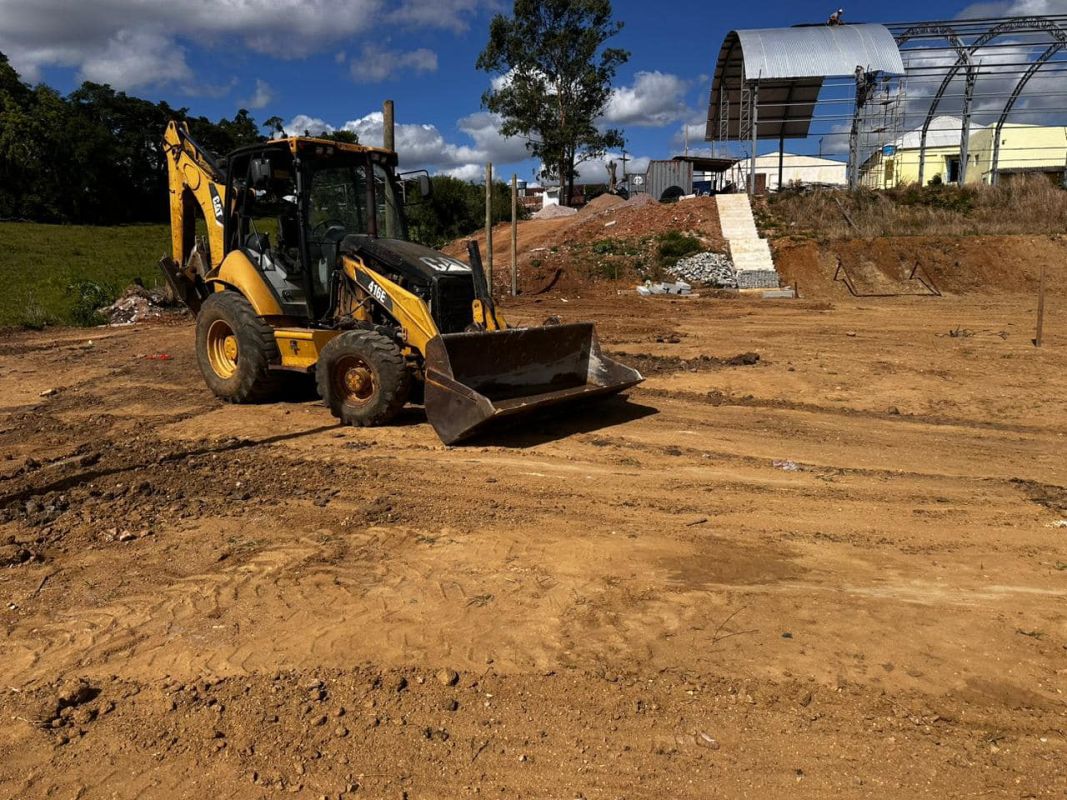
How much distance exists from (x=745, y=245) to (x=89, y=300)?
17073mm

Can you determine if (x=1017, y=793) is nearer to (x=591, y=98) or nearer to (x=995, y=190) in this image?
(x=995, y=190)

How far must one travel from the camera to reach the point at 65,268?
2697cm

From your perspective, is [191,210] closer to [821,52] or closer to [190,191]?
[190,191]

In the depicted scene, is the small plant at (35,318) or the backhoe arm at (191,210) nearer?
the backhoe arm at (191,210)

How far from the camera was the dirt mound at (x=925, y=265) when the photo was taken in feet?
62.6

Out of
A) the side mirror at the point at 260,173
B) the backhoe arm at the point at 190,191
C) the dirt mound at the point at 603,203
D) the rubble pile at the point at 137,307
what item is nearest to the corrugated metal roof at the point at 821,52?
the dirt mound at the point at 603,203

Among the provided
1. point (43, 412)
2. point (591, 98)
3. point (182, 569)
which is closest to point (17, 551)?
point (182, 569)

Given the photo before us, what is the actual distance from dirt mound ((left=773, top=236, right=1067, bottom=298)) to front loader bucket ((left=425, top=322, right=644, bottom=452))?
1312 centimetres

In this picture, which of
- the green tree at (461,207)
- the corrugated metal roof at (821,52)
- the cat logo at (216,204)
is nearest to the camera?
the cat logo at (216,204)

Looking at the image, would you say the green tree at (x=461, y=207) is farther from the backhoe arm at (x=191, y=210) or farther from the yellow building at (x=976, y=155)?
the backhoe arm at (x=191, y=210)

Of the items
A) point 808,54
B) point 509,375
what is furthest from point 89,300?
point 808,54

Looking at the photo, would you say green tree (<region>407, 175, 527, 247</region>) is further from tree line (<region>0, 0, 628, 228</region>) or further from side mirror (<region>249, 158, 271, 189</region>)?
side mirror (<region>249, 158, 271, 189</region>)

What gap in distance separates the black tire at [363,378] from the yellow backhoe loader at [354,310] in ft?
0.04

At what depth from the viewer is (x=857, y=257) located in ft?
68.0
